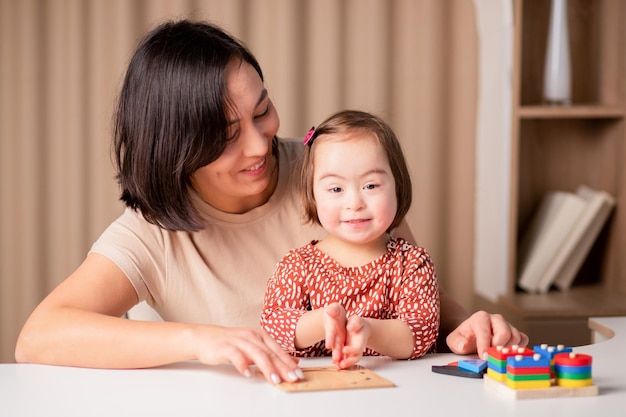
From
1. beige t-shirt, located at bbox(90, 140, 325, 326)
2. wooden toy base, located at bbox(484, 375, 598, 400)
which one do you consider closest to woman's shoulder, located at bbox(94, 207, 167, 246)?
beige t-shirt, located at bbox(90, 140, 325, 326)

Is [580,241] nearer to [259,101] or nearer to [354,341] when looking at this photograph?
[259,101]

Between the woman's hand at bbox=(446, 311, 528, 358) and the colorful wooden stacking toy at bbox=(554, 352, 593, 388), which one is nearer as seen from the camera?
the colorful wooden stacking toy at bbox=(554, 352, 593, 388)

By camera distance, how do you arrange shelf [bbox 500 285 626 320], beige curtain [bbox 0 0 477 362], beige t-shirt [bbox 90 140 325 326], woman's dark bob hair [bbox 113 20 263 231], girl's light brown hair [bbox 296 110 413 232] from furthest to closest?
beige curtain [bbox 0 0 477 362] < shelf [bbox 500 285 626 320] < beige t-shirt [bbox 90 140 325 326] < woman's dark bob hair [bbox 113 20 263 231] < girl's light brown hair [bbox 296 110 413 232]

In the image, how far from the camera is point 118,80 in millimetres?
2699

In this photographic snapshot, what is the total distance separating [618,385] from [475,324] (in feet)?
0.82

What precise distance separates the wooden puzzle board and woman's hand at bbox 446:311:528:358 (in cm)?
20

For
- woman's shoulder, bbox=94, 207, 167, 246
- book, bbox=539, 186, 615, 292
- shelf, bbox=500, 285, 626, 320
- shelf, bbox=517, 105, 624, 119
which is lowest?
shelf, bbox=500, 285, 626, 320

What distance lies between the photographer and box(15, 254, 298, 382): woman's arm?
1173 mm

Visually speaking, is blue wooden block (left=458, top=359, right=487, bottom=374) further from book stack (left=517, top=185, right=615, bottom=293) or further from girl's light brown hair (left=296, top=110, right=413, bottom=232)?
book stack (left=517, top=185, right=615, bottom=293)

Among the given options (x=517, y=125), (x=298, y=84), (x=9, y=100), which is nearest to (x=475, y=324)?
(x=517, y=125)

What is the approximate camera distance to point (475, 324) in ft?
4.39

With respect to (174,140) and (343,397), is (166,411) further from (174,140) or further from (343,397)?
(174,140)

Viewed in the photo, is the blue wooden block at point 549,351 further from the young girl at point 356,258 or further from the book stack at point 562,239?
the book stack at point 562,239

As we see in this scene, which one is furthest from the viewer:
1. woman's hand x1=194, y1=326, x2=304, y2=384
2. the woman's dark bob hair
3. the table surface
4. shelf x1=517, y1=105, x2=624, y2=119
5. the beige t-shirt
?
shelf x1=517, y1=105, x2=624, y2=119
